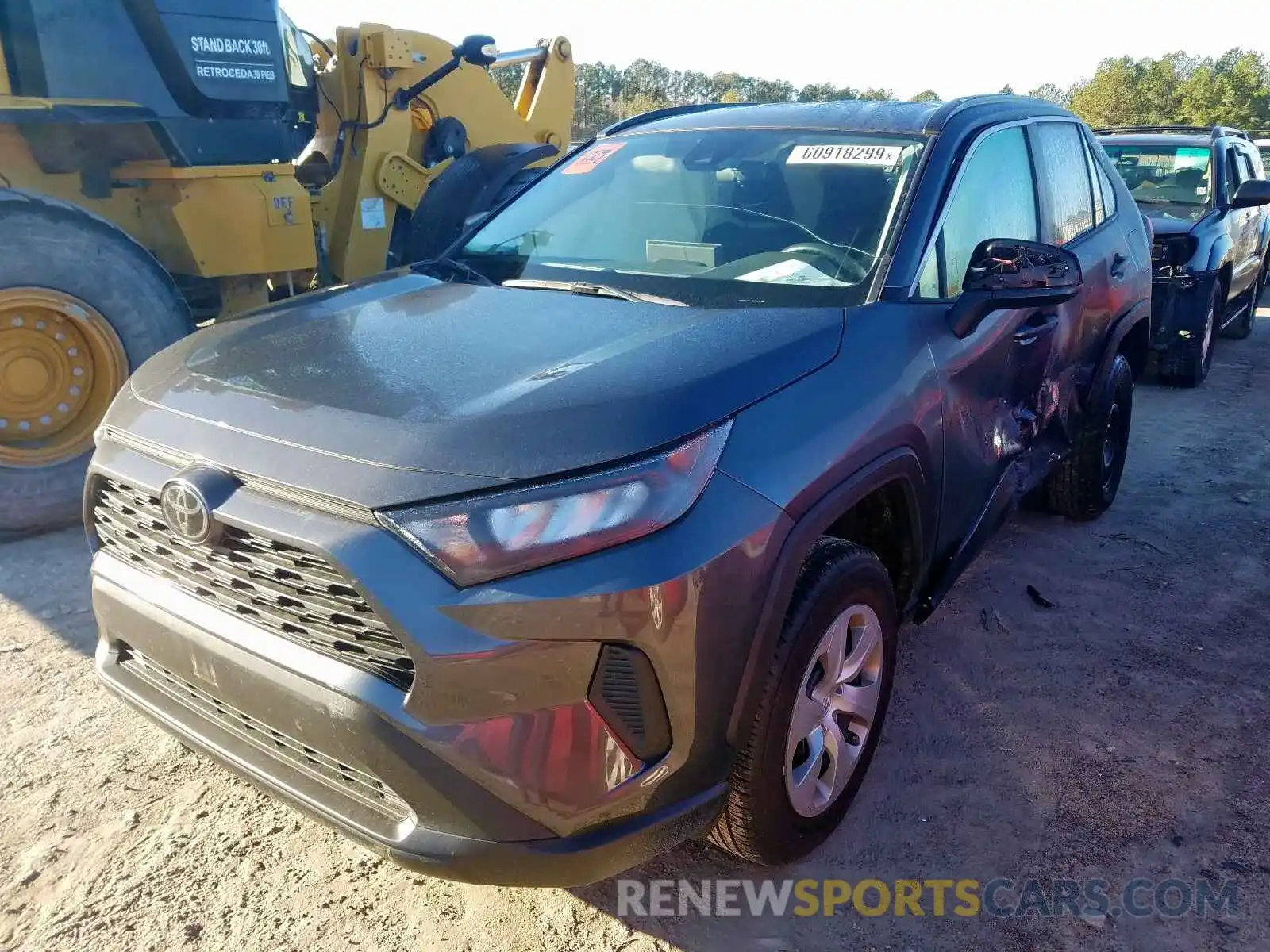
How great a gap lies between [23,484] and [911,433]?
3864 millimetres

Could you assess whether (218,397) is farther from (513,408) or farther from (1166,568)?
(1166,568)

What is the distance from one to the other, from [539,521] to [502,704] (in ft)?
1.11

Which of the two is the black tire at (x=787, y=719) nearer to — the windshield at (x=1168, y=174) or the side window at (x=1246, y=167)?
the windshield at (x=1168, y=174)

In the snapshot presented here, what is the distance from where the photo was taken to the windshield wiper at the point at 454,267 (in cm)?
320

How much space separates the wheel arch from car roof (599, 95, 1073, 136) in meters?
1.21

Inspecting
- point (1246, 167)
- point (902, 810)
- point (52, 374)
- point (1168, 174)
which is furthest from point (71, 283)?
point (1246, 167)

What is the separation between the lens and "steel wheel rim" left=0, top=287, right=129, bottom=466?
440cm

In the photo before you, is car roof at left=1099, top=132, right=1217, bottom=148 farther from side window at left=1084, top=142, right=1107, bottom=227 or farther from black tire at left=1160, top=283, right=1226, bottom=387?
side window at left=1084, top=142, right=1107, bottom=227

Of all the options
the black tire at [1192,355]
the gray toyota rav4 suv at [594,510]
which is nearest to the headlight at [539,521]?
the gray toyota rav4 suv at [594,510]

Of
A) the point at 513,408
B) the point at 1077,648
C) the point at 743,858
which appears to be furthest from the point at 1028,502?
the point at 513,408

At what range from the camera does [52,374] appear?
4.54 metres

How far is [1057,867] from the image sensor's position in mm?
2537

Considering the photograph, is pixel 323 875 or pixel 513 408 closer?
pixel 513 408

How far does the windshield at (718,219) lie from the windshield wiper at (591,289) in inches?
1.4
